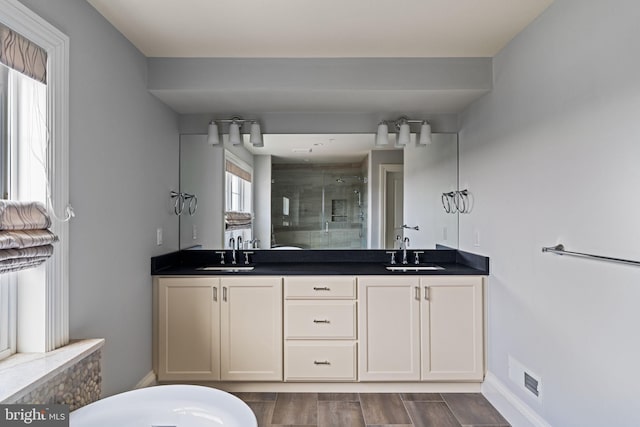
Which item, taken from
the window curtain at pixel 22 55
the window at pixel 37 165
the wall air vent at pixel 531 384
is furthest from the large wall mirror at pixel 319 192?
the window curtain at pixel 22 55

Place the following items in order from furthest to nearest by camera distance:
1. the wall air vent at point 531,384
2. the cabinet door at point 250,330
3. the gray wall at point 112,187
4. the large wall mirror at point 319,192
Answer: the large wall mirror at point 319,192
the cabinet door at point 250,330
the wall air vent at point 531,384
the gray wall at point 112,187

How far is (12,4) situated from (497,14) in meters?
2.20

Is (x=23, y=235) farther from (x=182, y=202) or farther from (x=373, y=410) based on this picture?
(x=373, y=410)

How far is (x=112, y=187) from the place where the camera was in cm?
218

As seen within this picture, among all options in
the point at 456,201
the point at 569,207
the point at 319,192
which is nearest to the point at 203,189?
the point at 319,192

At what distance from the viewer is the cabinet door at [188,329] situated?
2.76 meters

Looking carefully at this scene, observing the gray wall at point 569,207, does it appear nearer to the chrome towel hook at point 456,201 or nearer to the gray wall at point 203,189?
the chrome towel hook at point 456,201

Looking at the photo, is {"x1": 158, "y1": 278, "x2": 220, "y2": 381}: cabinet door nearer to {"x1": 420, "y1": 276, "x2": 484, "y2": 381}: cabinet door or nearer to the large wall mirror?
the large wall mirror

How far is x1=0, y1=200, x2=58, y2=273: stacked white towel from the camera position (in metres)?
1.41

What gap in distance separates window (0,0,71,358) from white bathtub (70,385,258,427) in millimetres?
471

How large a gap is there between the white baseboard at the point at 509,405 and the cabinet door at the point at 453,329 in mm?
96

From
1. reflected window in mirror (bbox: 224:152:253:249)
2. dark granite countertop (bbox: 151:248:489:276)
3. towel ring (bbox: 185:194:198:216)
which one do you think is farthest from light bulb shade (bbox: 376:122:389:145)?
towel ring (bbox: 185:194:198:216)

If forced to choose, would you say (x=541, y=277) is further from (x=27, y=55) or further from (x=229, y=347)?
(x=27, y=55)

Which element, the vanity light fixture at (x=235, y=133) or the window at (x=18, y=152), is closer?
the window at (x=18, y=152)
